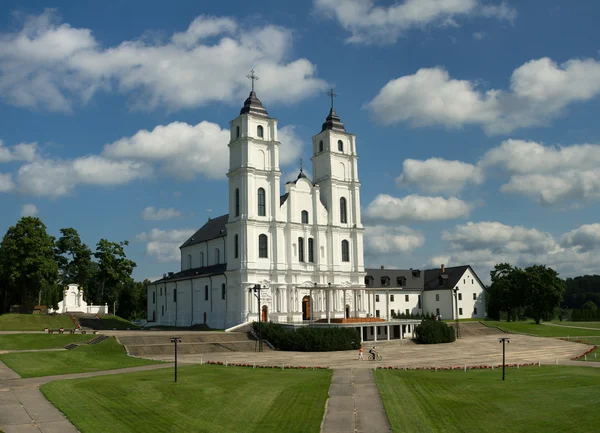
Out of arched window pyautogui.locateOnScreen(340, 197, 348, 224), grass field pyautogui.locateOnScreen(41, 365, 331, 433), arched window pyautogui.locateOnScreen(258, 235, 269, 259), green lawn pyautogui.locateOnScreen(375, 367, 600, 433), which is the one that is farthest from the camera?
arched window pyautogui.locateOnScreen(340, 197, 348, 224)

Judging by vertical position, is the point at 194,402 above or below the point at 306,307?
below

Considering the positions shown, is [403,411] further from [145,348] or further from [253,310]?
[253,310]

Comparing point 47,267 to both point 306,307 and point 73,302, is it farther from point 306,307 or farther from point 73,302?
point 306,307

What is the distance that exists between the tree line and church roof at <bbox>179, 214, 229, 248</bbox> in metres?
10.3

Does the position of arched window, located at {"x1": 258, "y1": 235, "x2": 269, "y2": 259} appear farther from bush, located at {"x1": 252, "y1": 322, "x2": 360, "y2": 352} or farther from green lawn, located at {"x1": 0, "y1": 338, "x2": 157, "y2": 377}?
green lawn, located at {"x1": 0, "y1": 338, "x2": 157, "y2": 377}

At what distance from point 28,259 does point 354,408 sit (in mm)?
57941

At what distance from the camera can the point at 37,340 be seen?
48.0m

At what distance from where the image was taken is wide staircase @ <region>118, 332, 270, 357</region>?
44875 millimetres

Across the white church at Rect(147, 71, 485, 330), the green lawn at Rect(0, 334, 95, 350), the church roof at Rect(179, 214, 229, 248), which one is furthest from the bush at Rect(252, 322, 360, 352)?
the church roof at Rect(179, 214, 229, 248)

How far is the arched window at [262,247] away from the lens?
63500 millimetres

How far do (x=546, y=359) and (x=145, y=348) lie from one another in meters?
29.9

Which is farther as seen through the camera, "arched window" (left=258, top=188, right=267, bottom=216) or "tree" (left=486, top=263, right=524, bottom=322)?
"tree" (left=486, top=263, right=524, bottom=322)

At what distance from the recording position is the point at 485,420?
2073 centimetres

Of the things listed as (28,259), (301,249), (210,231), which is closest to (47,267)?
(28,259)
